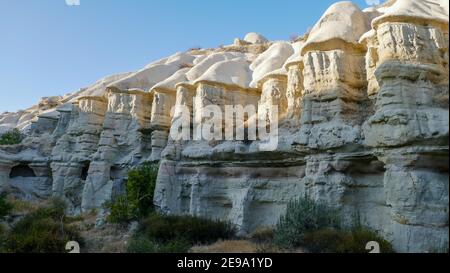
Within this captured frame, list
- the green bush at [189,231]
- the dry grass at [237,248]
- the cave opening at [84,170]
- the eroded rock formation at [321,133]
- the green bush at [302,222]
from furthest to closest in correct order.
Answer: the cave opening at [84,170] < the green bush at [189,231] < the green bush at [302,222] < the dry grass at [237,248] < the eroded rock formation at [321,133]

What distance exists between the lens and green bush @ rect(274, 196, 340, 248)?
9.27 metres

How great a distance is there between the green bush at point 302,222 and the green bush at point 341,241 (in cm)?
38

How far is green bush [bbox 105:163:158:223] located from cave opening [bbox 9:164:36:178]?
515 inches

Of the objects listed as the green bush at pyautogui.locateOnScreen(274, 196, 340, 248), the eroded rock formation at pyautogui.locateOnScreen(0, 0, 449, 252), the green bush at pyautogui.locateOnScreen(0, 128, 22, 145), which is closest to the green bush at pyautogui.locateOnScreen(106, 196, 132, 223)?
the eroded rock formation at pyautogui.locateOnScreen(0, 0, 449, 252)

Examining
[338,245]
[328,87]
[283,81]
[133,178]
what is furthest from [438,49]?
[133,178]

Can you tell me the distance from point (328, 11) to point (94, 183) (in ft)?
52.3

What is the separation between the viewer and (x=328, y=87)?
36.6 ft

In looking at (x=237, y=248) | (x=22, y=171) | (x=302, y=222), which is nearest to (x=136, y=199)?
(x=237, y=248)

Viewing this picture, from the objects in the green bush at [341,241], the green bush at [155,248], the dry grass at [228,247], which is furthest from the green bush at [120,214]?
the green bush at [341,241]

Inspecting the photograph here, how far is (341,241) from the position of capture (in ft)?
27.1

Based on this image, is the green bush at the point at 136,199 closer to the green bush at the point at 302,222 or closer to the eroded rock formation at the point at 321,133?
the eroded rock formation at the point at 321,133

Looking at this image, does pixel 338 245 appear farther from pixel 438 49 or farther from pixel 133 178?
pixel 133 178

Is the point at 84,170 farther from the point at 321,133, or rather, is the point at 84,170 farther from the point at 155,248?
the point at 321,133

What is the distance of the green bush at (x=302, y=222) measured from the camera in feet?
30.4
